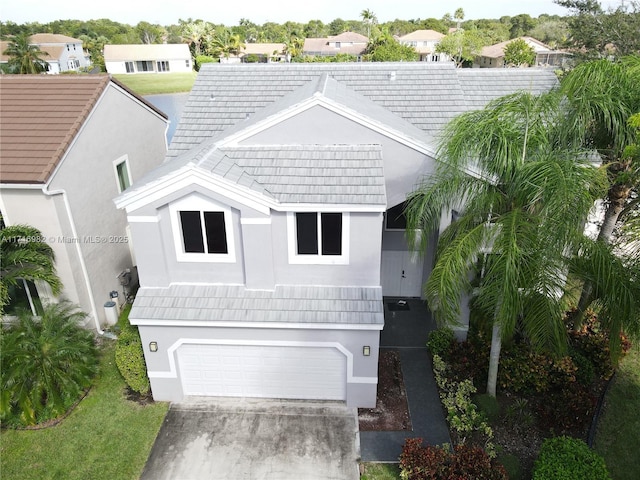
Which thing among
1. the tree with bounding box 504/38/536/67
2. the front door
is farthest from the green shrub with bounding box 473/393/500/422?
the tree with bounding box 504/38/536/67

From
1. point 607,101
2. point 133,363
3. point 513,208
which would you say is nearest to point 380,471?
point 513,208

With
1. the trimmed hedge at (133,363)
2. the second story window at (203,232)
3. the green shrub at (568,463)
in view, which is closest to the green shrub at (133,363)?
the trimmed hedge at (133,363)

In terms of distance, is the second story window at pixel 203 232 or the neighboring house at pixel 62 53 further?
the neighboring house at pixel 62 53

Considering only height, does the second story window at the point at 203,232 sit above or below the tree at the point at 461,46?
below

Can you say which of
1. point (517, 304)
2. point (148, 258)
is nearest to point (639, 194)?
point (517, 304)

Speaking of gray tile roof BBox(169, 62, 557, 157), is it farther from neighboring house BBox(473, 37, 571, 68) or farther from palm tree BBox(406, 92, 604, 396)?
neighboring house BBox(473, 37, 571, 68)

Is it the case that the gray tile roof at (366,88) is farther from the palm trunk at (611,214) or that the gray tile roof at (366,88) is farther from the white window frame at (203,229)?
the palm trunk at (611,214)
